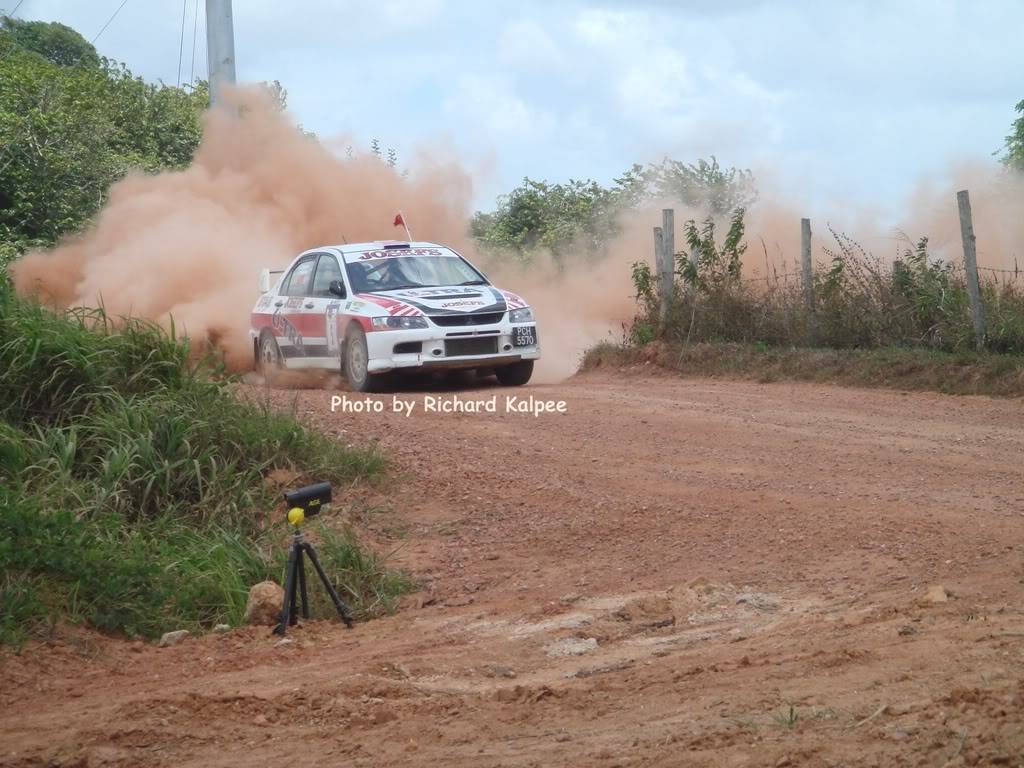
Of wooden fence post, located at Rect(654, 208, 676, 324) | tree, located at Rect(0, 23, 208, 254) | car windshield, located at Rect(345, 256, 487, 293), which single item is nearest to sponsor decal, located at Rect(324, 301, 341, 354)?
car windshield, located at Rect(345, 256, 487, 293)

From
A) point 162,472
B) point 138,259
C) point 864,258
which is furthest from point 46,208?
point 162,472

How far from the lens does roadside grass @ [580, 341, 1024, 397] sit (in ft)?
41.1

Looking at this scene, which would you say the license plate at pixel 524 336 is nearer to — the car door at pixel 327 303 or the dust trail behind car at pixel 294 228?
the car door at pixel 327 303

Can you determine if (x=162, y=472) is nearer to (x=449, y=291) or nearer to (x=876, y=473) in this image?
(x=876, y=473)

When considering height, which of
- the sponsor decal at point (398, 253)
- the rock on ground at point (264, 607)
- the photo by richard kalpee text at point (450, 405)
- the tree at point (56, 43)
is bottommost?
the rock on ground at point (264, 607)

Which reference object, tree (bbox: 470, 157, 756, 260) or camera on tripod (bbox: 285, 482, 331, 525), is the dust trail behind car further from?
camera on tripod (bbox: 285, 482, 331, 525)

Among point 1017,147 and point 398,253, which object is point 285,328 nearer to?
point 398,253

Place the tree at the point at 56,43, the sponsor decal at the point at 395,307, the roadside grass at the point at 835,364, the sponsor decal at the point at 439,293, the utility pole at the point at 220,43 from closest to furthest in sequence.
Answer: the roadside grass at the point at 835,364 < the sponsor decal at the point at 395,307 < the sponsor decal at the point at 439,293 < the utility pole at the point at 220,43 < the tree at the point at 56,43

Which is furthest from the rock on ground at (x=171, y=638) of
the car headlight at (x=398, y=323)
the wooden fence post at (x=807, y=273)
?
the wooden fence post at (x=807, y=273)

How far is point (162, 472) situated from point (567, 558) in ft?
8.61

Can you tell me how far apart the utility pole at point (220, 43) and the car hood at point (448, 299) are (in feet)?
32.0

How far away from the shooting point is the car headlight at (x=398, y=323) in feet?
42.2

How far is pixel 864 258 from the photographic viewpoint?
14.8m

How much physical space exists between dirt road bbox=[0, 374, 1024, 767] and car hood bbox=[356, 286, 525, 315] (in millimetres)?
3070
